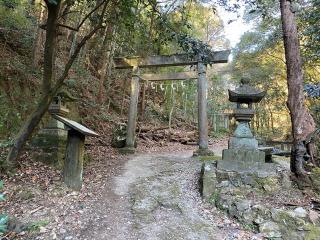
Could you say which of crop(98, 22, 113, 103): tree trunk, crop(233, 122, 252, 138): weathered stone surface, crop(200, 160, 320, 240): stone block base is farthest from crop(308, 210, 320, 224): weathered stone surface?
crop(98, 22, 113, 103): tree trunk

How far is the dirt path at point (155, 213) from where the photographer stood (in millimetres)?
4656

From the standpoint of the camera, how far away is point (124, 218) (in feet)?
16.5

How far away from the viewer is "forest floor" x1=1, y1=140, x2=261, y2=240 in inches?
180

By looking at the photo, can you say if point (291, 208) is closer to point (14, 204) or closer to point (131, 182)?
point (131, 182)

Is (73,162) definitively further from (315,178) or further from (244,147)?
(315,178)

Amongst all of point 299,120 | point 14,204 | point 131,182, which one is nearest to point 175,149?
point 131,182

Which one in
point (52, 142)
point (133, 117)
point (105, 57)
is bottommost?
point (52, 142)

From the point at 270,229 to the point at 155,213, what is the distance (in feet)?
6.14

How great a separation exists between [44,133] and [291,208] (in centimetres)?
507

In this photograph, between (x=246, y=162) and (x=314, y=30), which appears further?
(x=314, y=30)

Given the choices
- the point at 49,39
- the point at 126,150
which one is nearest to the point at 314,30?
the point at 126,150

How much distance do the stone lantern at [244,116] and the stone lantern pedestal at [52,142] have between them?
3610mm

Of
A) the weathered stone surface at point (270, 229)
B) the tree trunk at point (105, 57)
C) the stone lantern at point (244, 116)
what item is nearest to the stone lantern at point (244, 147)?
the stone lantern at point (244, 116)

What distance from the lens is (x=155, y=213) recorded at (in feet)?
17.4
